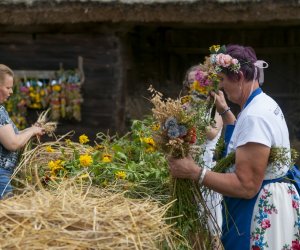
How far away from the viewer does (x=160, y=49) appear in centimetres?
821

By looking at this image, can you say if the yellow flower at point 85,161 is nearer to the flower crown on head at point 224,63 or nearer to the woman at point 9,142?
the woman at point 9,142

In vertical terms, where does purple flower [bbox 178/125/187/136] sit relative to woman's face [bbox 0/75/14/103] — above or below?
below

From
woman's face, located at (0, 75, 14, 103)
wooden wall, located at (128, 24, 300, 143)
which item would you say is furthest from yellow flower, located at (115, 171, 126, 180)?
wooden wall, located at (128, 24, 300, 143)

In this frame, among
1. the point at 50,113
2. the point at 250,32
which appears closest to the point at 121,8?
the point at 50,113

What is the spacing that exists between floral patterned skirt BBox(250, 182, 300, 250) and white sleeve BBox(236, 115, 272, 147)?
257 millimetres

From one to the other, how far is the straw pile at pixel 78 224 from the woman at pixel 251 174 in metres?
0.30

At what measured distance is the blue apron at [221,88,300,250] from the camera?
2.92 m

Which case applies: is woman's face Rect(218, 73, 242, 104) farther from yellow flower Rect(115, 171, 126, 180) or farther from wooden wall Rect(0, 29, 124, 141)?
wooden wall Rect(0, 29, 124, 141)

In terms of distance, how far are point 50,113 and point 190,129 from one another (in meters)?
4.51

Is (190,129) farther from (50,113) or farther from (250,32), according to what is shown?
(250,32)

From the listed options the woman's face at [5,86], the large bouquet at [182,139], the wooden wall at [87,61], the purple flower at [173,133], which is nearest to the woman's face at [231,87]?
the large bouquet at [182,139]

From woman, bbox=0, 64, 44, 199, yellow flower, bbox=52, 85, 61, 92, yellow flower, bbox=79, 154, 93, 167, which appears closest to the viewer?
yellow flower, bbox=79, 154, 93, 167

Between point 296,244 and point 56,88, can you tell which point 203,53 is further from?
point 296,244

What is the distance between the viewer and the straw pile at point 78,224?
2320 millimetres
